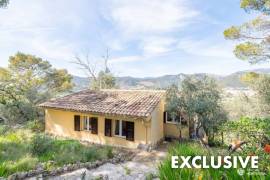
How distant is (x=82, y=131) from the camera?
18469 mm

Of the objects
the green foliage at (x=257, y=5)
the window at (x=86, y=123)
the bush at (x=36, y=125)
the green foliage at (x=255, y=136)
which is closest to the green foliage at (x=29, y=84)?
the bush at (x=36, y=125)

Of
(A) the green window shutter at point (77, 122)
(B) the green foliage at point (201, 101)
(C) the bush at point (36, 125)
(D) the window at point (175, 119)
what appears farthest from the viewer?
(C) the bush at point (36, 125)

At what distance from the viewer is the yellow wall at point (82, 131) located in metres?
15.8

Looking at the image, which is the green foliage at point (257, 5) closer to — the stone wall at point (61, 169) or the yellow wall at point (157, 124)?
the yellow wall at point (157, 124)

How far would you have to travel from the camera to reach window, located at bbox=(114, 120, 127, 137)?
16.7 meters

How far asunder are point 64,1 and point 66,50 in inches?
733

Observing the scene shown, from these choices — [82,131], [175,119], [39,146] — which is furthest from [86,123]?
[175,119]

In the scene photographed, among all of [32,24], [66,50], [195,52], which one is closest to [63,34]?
[32,24]

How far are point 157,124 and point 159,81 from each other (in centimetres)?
1201

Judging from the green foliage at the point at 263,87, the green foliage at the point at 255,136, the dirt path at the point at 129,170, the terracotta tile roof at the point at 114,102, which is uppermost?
the green foliage at the point at 263,87

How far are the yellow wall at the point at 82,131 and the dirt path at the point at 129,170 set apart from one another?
4.58 feet

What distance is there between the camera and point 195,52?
2573 cm

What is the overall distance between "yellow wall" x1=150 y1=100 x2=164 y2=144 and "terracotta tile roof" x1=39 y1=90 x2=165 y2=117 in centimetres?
80

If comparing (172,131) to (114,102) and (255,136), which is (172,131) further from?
(255,136)
